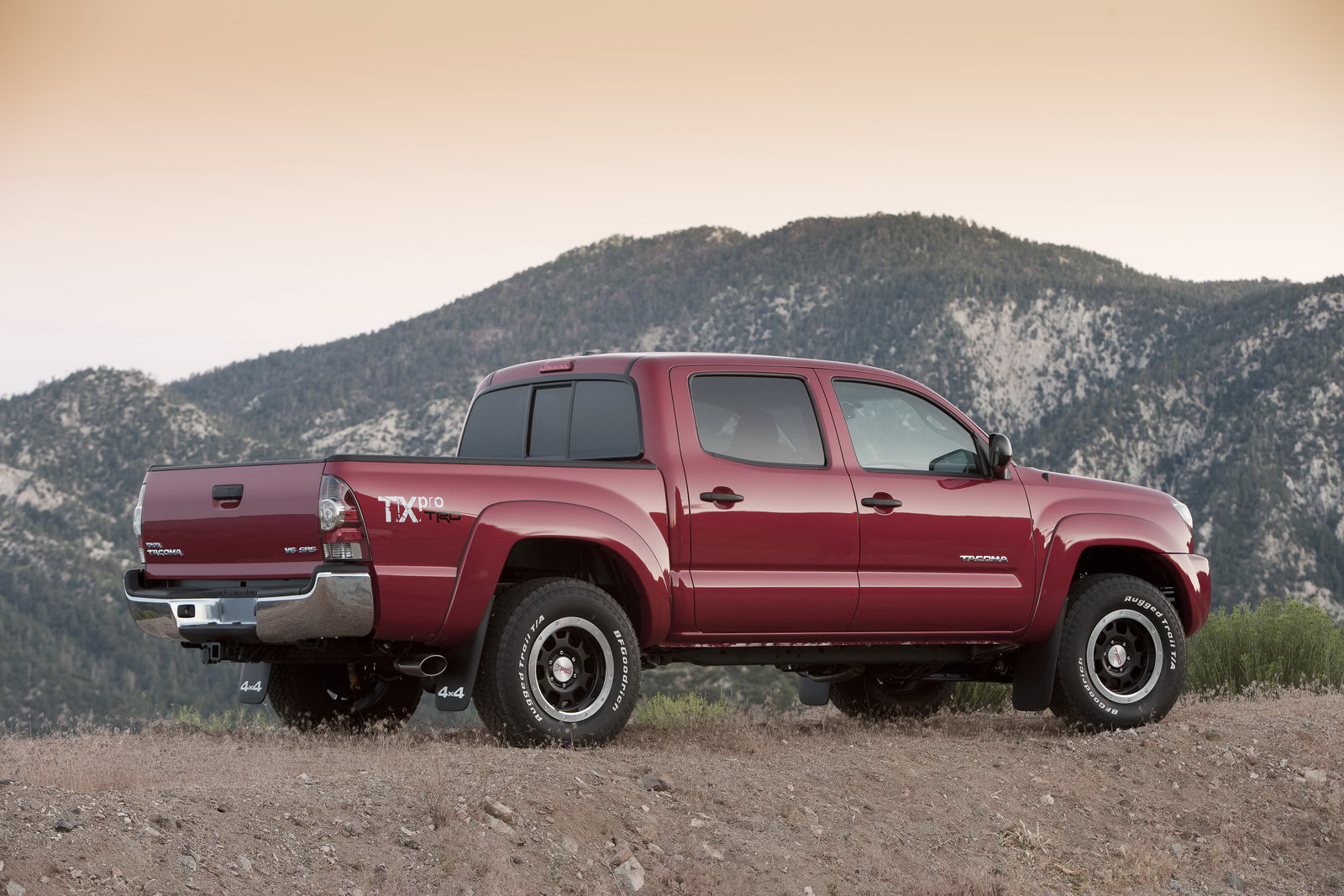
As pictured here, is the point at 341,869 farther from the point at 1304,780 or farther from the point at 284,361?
the point at 284,361

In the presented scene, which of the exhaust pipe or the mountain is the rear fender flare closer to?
the exhaust pipe

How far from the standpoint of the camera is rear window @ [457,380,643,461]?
25.6ft

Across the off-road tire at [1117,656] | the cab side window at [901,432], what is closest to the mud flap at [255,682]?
the cab side window at [901,432]

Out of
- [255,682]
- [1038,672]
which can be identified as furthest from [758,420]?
[255,682]

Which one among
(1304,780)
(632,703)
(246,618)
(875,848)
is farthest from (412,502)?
(1304,780)

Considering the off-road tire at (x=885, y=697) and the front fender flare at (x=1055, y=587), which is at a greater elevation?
the front fender flare at (x=1055, y=587)

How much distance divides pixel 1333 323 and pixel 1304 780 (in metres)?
113

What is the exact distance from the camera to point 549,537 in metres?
7.16

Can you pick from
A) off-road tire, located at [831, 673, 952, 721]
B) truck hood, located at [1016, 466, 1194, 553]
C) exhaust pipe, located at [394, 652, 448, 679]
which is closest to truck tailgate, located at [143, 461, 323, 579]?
exhaust pipe, located at [394, 652, 448, 679]

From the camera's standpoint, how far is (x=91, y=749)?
8094mm

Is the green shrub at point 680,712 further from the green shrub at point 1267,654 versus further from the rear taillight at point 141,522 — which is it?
the green shrub at point 1267,654

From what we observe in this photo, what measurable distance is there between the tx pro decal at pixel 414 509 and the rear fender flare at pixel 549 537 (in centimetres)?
18

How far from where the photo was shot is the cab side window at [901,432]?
328 inches

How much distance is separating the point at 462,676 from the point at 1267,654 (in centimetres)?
1176
